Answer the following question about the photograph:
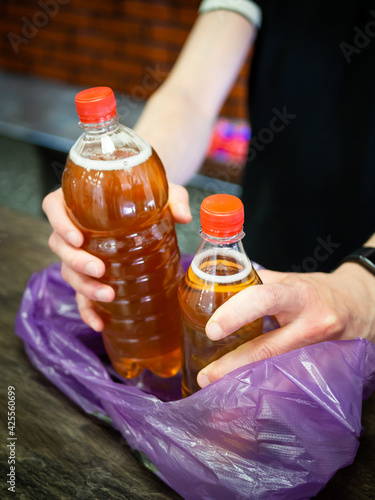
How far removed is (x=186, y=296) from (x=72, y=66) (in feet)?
14.1

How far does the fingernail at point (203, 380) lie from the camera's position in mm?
699

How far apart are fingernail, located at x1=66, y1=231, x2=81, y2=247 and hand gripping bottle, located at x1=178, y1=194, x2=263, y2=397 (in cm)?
19

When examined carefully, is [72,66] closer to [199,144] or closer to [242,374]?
[199,144]

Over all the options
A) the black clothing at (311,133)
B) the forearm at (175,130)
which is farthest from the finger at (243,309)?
the black clothing at (311,133)

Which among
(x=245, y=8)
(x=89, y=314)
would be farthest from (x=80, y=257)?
(x=245, y=8)

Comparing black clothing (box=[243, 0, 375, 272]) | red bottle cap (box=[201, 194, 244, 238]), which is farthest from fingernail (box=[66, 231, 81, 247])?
black clothing (box=[243, 0, 375, 272])

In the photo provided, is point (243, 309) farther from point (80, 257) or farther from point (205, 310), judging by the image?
point (80, 257)

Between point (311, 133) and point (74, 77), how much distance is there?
12.3ft

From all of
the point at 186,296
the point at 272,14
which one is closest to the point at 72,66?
the point at 272,14

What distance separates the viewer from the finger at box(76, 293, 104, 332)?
Answer: 2.81 ft

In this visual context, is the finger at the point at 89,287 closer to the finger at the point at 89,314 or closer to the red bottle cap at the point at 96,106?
the finger at the point at 89,314

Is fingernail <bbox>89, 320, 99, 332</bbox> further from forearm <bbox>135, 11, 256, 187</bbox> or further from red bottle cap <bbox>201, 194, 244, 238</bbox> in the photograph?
forearm <bbox>135, 11, 256, 187</bbox>

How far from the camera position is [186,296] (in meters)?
0.70

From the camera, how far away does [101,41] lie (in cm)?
420
